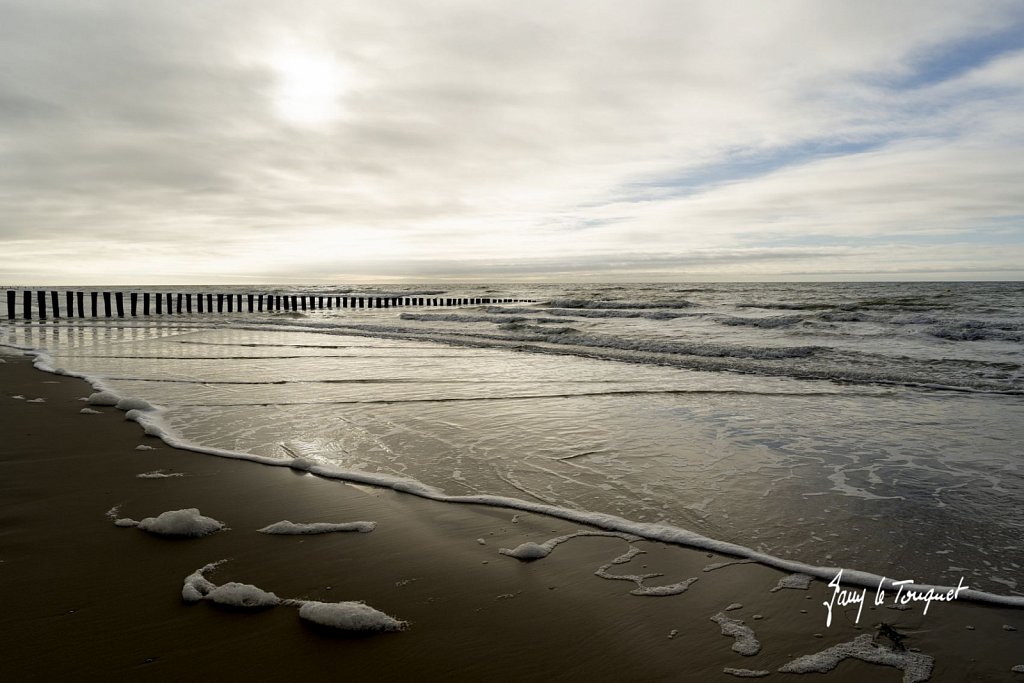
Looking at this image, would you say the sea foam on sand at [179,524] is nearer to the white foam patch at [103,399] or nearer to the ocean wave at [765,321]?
the white foam patch at [103,399]

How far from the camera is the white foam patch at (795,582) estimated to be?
2824mm

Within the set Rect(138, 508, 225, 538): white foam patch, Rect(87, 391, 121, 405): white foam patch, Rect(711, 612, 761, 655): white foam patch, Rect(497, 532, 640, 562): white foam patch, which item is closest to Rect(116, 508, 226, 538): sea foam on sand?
Rect(138, 508, 225, 538): white foam patch

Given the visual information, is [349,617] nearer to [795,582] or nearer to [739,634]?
[739,634]

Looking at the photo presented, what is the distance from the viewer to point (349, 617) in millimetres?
2391

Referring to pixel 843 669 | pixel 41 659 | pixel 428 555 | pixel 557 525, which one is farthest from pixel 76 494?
pixel 843 669

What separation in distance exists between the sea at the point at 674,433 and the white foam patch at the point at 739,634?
2.25ft

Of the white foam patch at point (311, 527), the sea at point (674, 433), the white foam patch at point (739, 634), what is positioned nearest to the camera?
the white foam patch at point (739, 634)

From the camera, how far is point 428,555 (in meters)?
3.10

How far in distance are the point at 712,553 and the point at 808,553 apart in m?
0.54

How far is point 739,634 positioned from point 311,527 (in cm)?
235

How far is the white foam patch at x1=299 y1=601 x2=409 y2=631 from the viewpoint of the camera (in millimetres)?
2361

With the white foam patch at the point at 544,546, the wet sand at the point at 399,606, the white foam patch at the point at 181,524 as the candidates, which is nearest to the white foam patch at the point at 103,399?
the wet sand at the point at 399,606

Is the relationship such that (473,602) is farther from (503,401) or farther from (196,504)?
(503,401)
